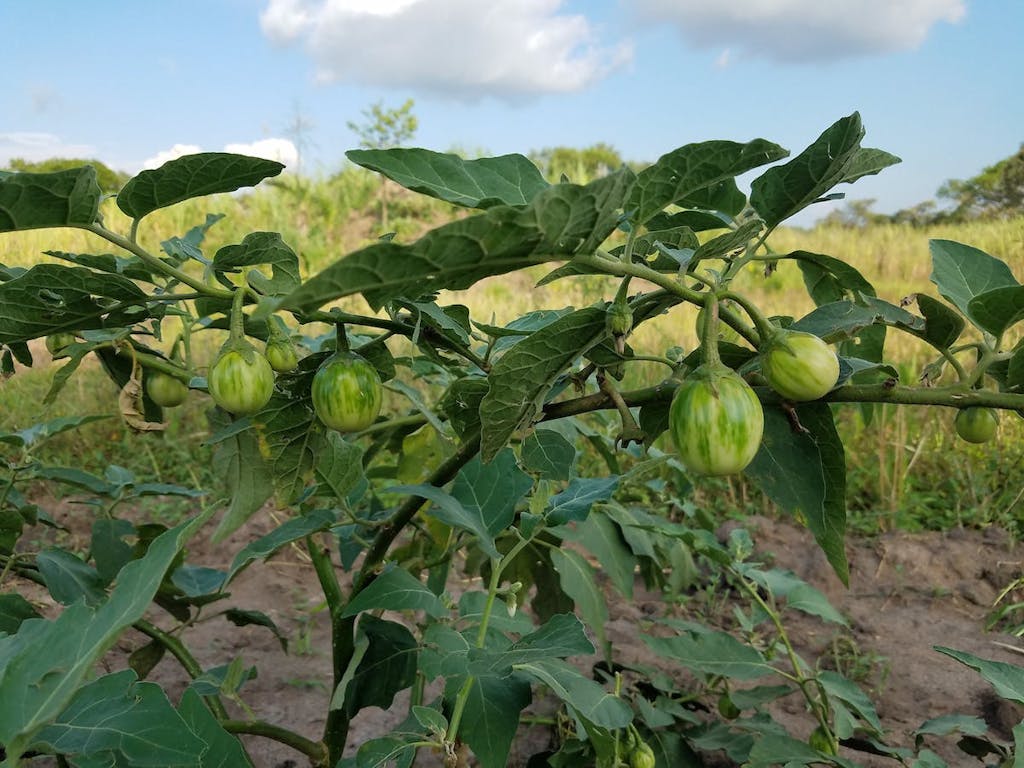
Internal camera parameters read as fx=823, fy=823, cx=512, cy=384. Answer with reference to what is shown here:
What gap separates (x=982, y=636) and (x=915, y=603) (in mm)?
230

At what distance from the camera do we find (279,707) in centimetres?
149

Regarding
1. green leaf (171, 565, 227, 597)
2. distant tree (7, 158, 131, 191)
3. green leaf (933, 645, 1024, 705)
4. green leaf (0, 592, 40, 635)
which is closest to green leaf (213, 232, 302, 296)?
green leaf (0, 592, 40, 635)

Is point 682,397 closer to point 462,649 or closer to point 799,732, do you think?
point 462,649

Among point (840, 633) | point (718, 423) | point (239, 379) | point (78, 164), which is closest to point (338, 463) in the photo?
point (239, 379)

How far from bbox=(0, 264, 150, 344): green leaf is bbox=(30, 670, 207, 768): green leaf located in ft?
0.93

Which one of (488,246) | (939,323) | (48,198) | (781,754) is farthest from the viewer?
(781,754)

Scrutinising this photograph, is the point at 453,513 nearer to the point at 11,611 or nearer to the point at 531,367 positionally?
the point at 531,367

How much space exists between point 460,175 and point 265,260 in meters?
0.25

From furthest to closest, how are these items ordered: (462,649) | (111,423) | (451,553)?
1. (111,423)
2. (451,553)
3. (462,649)

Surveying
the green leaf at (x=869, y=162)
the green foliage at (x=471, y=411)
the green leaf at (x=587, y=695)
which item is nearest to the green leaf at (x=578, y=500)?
the green foliage at (x=471, y=411)

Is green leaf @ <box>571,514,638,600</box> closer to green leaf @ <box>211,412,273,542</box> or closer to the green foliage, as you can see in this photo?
the green foliage

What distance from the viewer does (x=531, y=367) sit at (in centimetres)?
53

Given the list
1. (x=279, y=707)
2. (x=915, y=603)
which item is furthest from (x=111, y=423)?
(x=915, y=603)

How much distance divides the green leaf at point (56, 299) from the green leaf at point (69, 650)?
0.78 feet
